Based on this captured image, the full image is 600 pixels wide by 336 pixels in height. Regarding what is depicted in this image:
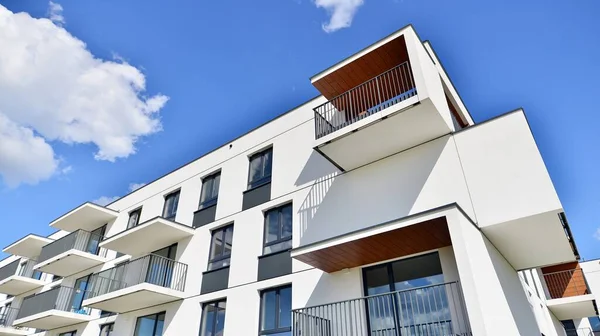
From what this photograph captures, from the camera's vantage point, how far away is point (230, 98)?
40.7ft

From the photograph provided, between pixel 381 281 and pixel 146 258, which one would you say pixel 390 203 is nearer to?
pixel 381 281

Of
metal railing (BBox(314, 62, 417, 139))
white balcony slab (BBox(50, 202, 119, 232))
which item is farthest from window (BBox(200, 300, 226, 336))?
white balcony slab (BBox(50, 202, 119, 232))

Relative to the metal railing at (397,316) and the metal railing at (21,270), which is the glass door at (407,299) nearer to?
the metal railing at (397,316)

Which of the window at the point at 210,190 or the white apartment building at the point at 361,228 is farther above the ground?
the window at the point at 210,190

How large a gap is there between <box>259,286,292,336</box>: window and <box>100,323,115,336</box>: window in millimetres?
8803

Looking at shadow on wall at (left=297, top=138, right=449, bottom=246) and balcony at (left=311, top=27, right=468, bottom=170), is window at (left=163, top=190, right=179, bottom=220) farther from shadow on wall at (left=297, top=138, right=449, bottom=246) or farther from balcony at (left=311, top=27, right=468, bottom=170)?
balcony at (left=311, top=27, right=468, bottom=170)

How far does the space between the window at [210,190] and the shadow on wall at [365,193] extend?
500 cm

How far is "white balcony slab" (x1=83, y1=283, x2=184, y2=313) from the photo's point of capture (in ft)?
41.5

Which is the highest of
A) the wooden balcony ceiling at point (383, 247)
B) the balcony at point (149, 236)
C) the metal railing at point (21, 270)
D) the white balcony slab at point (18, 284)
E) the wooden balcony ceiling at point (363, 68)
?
the wooden balcony ceiling at point (363, 68)

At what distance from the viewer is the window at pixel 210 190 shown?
1500 cm

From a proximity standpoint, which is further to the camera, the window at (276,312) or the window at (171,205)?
the window at (171,205)

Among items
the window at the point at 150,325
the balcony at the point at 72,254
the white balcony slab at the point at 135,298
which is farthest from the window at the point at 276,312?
the balcony at the point at 72,254

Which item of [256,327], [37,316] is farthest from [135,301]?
[37,316]

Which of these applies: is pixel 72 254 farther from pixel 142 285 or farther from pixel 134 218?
pixel 142 285
